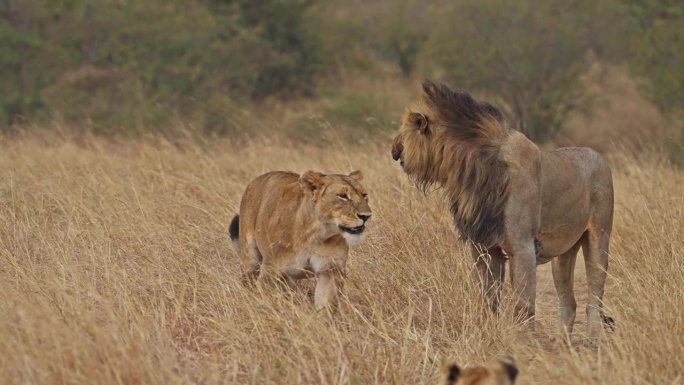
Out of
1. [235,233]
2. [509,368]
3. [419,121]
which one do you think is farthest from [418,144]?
[509,368]

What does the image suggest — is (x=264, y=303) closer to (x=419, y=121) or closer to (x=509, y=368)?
(x=419, y=121)

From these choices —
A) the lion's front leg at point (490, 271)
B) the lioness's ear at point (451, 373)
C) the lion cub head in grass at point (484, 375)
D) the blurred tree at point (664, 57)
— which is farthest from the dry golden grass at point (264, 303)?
the blurred tree at point (664, 57)

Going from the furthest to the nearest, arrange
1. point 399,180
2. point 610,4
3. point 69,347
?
point 610,4
point 399,180
point 69,347

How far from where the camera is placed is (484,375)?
12.2 ft

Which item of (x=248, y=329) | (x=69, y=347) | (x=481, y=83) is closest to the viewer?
(x=69, y=347)

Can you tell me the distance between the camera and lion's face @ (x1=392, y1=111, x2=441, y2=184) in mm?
5641

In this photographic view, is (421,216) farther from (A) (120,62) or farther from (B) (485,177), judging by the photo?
(A) (120,62)

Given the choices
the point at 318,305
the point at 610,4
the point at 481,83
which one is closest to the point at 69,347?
the point at 318,305

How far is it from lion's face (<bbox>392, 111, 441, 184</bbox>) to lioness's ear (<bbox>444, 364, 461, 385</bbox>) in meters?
2.03

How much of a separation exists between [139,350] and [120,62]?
55.8 ft

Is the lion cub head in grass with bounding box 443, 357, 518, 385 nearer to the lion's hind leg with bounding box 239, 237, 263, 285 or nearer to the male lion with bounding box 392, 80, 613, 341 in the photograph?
the male lion with bounding box 392, 80, 613, 341

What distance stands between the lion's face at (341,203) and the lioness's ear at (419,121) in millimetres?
370

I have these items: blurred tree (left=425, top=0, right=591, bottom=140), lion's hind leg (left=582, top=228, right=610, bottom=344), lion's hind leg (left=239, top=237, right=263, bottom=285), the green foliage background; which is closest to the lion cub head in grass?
lion's hind leg (left=582, top=228, right=610, bottom=344)

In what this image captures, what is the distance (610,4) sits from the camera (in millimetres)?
21797
